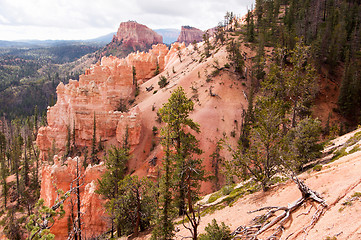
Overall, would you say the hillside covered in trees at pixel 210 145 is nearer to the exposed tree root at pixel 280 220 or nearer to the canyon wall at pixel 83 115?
the exposed tree root at pixel 280 220

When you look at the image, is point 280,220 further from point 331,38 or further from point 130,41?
point 130,41

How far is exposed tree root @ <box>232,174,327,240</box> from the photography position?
8.59m

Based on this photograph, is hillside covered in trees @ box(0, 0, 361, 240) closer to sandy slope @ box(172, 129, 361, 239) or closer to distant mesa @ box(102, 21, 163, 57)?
sandy slope @ box(172, 129, 361, 239)

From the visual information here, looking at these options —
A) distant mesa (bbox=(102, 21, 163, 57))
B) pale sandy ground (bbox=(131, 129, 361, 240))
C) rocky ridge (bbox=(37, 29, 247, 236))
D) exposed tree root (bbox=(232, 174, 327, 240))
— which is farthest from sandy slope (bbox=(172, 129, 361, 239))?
distant mesa (bbox=(102, 21, 163, 57))

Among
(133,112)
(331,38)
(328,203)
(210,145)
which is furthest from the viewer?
(331,38)

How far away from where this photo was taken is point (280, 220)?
31.7 feet

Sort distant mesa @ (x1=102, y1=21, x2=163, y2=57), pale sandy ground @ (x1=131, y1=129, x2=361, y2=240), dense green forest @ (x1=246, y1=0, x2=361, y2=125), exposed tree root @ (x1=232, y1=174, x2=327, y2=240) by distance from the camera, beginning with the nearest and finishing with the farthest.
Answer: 1. pale sandy ground @ (x1=131, y1=129, x2=361, y2=240)
2. exposed tree root @ (x1=232, y1=174, x2=327, y2=240)
3. dense green forest @ (x1=246, y1=0, x2=361, y2=125)
4. distant mesa @ (x1=102, y1=21, x2=163, y2=57)

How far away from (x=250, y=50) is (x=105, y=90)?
1383 inches

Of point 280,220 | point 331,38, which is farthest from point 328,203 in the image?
point 331,38

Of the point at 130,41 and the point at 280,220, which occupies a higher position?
the point at 130,41

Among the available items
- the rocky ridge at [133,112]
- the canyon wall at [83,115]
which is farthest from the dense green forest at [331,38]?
the canyon wall at [83,115]

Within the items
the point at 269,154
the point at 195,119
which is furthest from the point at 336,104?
the point at 269,154

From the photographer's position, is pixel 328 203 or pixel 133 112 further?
pixel 133 112

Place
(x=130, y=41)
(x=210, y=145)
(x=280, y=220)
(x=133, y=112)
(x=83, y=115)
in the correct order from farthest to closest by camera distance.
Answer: (x=130, y=41) → (x=83, y=115) → (x=133, y=112) → (x=210, y=145) → (x=280, y=220)
